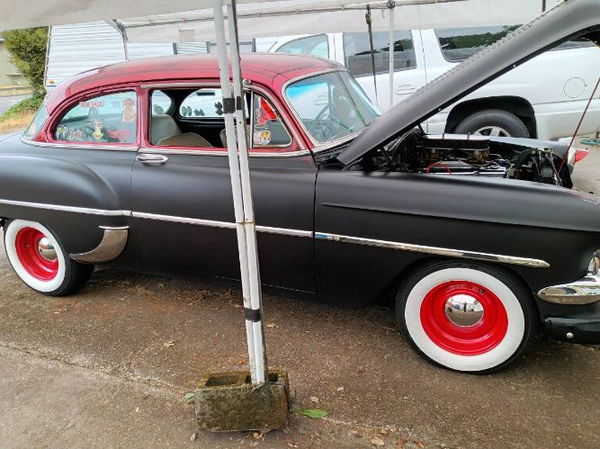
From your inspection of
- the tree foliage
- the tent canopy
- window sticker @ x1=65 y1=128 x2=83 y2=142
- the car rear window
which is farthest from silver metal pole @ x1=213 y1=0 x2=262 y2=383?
the tree foliage

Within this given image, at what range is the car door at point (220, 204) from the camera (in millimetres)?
2758

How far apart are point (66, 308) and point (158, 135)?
141 cm

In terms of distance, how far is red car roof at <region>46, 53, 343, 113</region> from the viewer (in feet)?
9.86

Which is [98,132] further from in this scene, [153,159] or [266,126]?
[266,126]

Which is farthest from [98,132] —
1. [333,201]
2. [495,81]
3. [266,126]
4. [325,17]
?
[495,81]

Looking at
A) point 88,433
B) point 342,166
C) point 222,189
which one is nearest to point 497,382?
point 342,166

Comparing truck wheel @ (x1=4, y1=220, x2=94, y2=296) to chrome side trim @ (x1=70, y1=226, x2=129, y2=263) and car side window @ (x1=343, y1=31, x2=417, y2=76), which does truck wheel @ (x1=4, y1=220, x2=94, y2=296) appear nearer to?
chrome side trim @ (x1=70, y1=226, x2=129, y2=263)

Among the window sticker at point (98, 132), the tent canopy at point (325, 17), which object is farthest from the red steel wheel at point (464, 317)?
the tent canopy at point (325, 17)

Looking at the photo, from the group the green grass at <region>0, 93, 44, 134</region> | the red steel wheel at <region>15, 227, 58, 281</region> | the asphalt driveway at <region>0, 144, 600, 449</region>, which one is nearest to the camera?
the asphalt driveway at <region>0, 144, 600, 449</region>

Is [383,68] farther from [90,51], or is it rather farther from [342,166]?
[90,51]

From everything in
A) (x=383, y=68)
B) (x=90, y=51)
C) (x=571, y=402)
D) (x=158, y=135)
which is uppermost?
(x=90, y=51)

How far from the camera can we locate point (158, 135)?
3.33 metres

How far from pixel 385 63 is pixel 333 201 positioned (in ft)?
13.0

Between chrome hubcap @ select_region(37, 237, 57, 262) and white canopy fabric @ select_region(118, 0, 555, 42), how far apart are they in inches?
104
